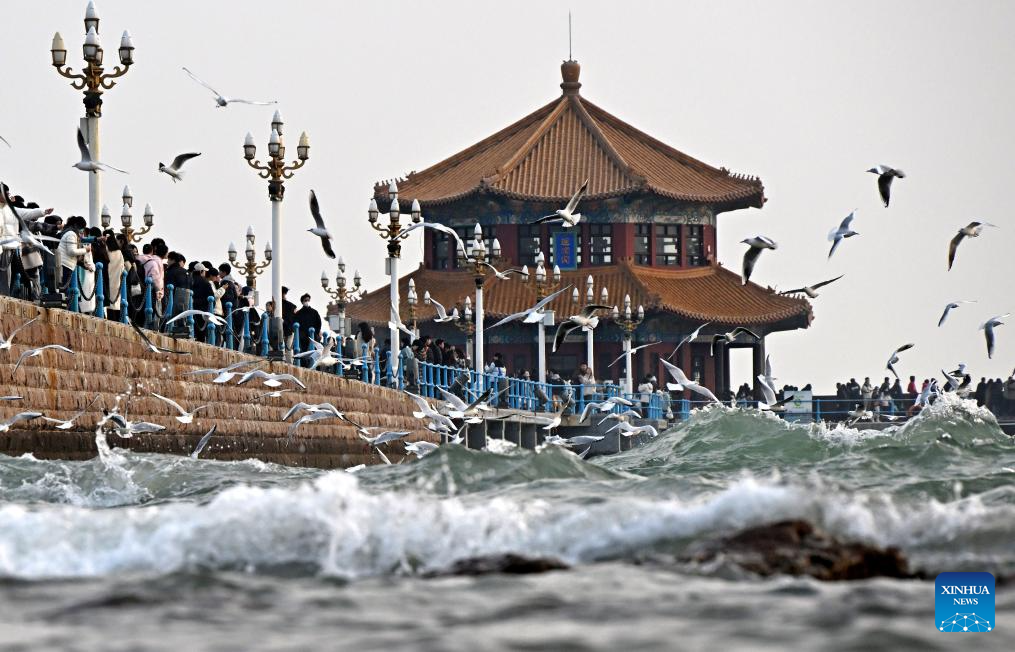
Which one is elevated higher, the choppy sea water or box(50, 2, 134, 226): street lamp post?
box(50, 2, 134, 226): street lamp post

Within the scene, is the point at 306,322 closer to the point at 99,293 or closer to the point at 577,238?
the point at 99,293

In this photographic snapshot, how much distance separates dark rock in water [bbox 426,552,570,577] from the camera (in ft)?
26.2

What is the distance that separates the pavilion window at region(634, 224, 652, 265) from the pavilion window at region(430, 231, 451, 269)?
20.0 ft

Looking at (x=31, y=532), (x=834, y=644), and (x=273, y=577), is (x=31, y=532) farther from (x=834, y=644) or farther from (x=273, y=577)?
(x=834, y=644)

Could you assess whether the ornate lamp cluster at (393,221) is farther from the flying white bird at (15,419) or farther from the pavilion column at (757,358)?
the pavilion column at (757,358)

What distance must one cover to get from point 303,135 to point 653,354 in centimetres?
3170

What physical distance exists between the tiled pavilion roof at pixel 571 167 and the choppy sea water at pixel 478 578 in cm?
4310

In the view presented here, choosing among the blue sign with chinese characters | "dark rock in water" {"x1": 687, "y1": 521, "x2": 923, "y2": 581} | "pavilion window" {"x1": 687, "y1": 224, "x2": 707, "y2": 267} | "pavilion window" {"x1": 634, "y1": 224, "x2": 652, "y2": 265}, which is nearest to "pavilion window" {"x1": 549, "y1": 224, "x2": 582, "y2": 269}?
the blue sign with chinese characters

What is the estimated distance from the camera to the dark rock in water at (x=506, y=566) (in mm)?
8000

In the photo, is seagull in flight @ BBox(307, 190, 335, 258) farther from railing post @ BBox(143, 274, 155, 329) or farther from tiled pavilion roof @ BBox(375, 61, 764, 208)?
tiled pavilion roof @ BBox(375, 61, 764, 208)

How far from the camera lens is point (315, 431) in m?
25.5

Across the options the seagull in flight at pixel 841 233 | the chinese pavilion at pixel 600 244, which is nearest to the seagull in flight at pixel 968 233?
the seagull in flight at pixel 841 233

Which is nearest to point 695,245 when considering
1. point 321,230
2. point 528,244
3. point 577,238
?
point 577,238

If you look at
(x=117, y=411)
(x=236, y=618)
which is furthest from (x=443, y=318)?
(x=236, y=618)
